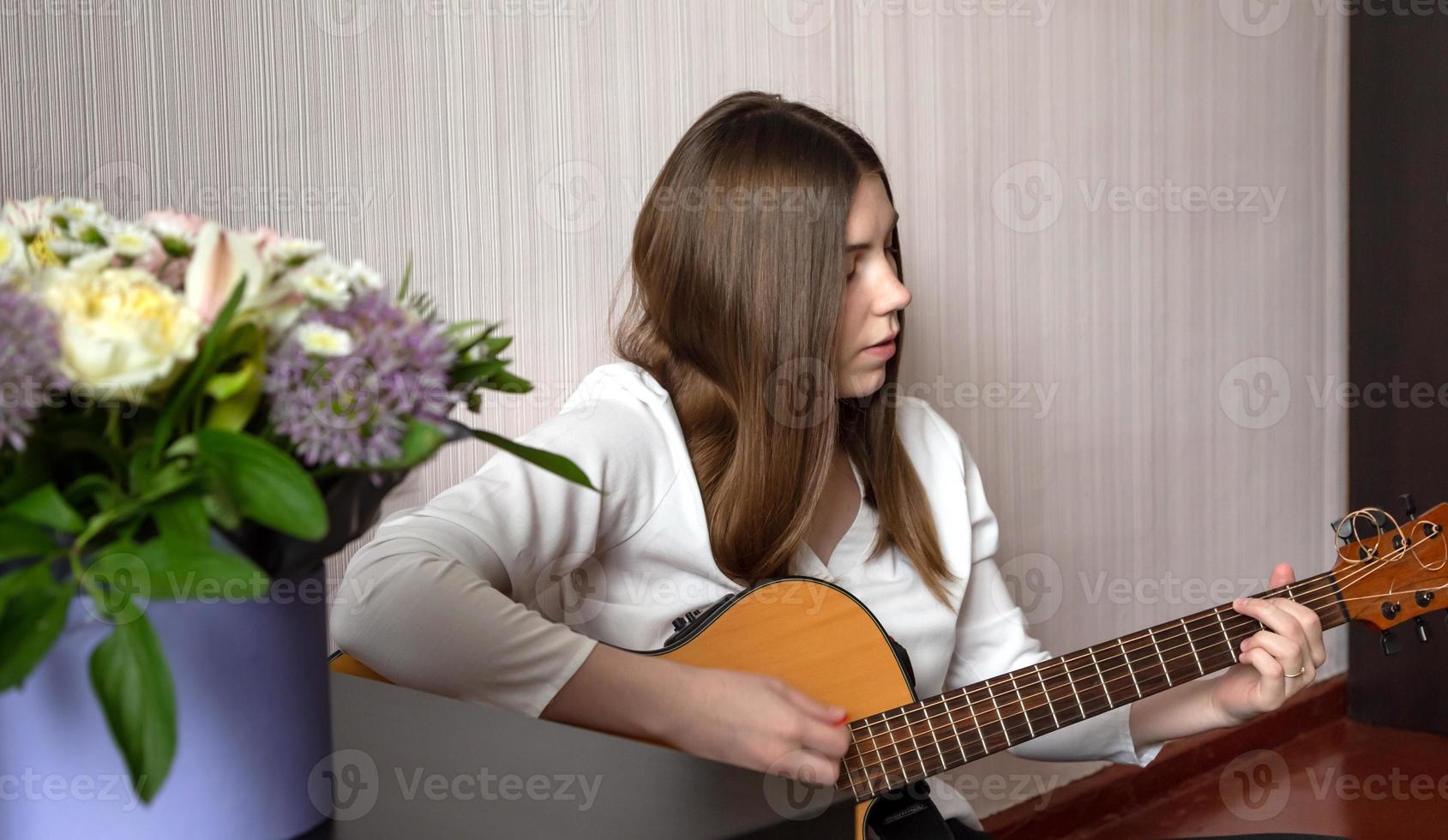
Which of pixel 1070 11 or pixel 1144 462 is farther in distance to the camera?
pixel 1144 462

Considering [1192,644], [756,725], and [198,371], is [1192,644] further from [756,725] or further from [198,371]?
[198,371]

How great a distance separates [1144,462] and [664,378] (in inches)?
49.9

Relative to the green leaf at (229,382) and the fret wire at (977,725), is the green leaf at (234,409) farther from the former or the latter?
the fret wire at (977,725)

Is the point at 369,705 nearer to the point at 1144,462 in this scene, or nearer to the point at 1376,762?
the point at 1144,462

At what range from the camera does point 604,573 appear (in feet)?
3.90

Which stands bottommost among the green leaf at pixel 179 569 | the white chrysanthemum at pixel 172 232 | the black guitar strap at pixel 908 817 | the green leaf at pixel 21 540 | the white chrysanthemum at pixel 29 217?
the black guitar strap at pixel 908 817

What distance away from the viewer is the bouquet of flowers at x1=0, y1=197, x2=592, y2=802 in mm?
389

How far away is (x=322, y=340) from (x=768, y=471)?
0.80 metres

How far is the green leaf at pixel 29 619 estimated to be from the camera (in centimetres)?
38

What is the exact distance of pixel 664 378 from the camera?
4.13 feet

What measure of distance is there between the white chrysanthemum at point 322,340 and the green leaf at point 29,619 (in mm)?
108

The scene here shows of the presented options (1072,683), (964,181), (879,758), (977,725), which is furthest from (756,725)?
(964,181)

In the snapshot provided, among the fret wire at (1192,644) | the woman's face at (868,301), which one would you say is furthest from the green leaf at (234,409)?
the fret wire at (1192,644)

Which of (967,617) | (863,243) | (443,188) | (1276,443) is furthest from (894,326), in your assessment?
(1276,443)
